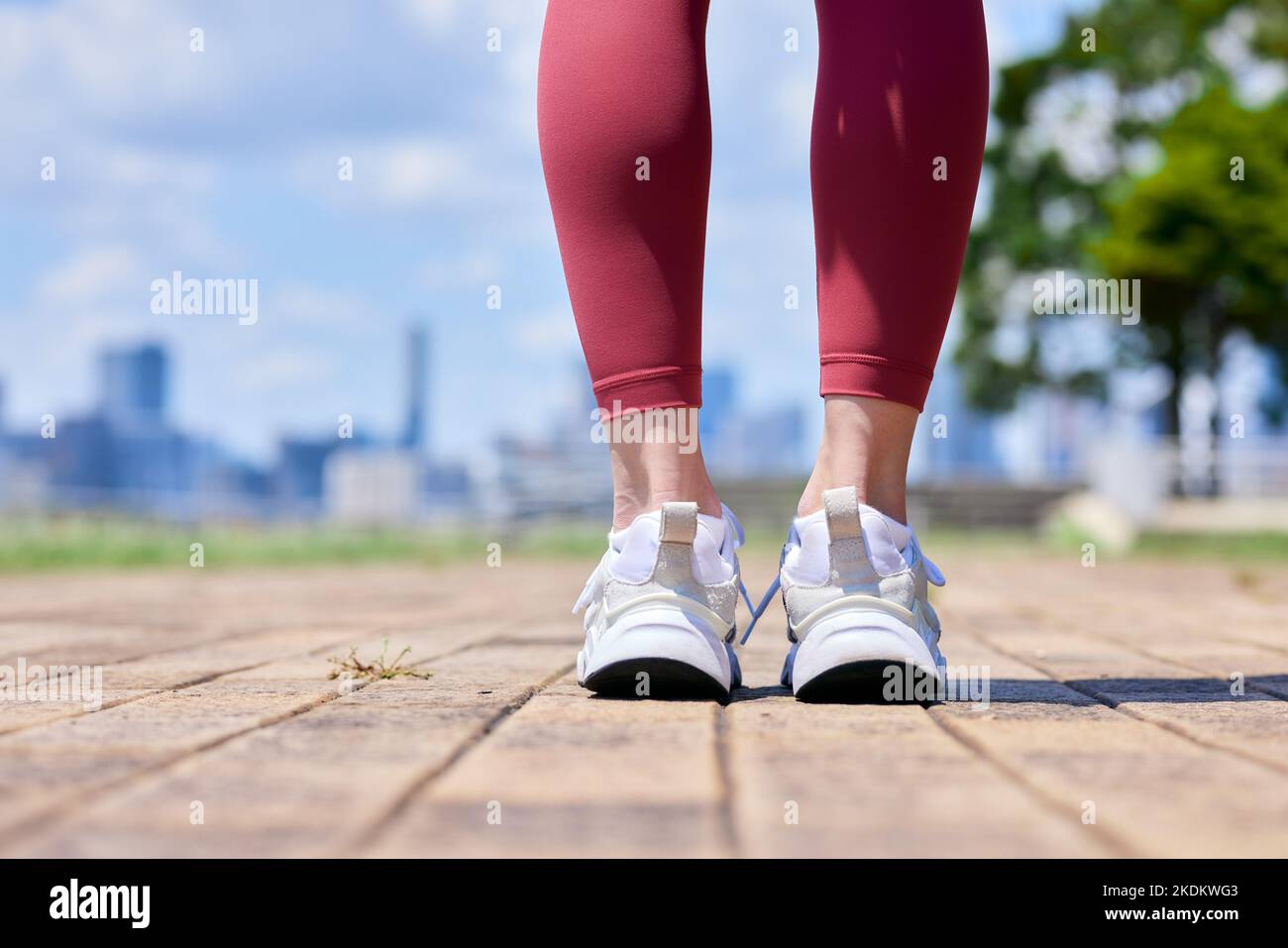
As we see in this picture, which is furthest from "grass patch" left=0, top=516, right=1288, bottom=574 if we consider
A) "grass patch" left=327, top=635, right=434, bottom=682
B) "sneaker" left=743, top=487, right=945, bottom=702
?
"sneaker" left=743, top=487, right=945, bottom=702

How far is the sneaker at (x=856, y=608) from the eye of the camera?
146 cm

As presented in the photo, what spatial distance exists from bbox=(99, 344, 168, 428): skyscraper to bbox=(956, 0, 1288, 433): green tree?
6511 cm

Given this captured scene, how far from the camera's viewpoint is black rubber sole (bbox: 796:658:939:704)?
1.45m

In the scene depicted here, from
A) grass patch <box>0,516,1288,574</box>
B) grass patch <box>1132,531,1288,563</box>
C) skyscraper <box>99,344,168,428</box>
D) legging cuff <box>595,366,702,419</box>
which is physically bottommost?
grass patch <box>1132,531,1288,563</box>

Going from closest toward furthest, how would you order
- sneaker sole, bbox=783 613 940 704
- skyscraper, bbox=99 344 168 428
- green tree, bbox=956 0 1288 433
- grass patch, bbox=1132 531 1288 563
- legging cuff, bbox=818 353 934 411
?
sneaker sole, bbox=783 613 940 704 < legging cuff, bbox=818 353 934 411 < grass patch, bbox=1132 531 1288 563 < green tree, bbox=956 0 1288 433 < skyscraper, bbox=99 344 168 428

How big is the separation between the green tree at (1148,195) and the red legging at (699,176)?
15871 millimetres

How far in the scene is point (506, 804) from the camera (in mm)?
949

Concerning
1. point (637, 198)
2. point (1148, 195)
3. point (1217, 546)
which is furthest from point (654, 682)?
point (1148, 195)

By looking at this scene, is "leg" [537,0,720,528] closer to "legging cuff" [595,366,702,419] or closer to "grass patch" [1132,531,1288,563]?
"legging cuff" [595,366,702,419]

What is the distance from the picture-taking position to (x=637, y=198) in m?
1.53

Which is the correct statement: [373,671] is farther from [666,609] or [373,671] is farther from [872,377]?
[872,377]

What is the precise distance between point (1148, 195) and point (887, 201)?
16.3 metres

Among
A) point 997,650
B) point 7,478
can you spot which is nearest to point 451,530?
point 7,478
